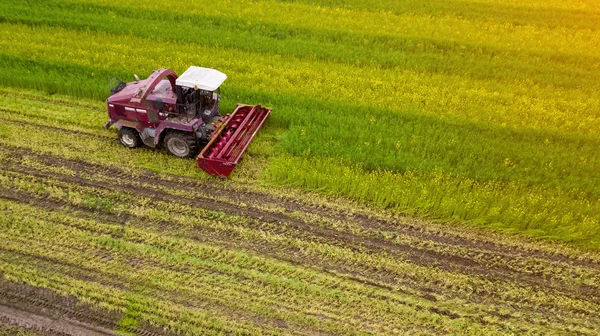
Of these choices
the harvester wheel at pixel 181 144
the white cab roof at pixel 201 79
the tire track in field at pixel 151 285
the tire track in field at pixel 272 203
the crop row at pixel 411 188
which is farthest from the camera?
the harvester wheel at pixel 181 144

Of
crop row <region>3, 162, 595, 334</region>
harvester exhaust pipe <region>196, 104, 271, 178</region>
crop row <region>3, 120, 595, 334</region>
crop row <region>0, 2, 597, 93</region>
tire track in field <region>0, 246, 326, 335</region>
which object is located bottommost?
tire track in field <region>0, 246, 326, 335</region>

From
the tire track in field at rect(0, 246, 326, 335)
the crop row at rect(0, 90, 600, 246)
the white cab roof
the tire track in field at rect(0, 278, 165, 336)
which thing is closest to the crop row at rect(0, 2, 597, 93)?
the white cab roof

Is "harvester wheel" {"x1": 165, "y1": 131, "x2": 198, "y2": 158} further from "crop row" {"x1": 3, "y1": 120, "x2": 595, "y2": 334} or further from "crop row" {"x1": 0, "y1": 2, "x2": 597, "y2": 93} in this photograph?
"crop row" {"x1": 0, "y1": 2, "x2": 597, "y2": 93}

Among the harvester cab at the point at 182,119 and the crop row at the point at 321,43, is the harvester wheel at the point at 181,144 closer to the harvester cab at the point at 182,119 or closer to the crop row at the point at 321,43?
the harvester cab at the point at 182,119

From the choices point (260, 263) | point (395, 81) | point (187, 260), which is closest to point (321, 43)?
point (395, 81)

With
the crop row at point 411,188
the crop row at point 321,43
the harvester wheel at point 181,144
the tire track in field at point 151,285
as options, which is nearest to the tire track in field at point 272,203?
the crop row at point 411,188

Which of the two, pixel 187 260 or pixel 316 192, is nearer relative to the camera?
pixel 187 260

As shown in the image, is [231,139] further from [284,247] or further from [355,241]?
[355,241]
